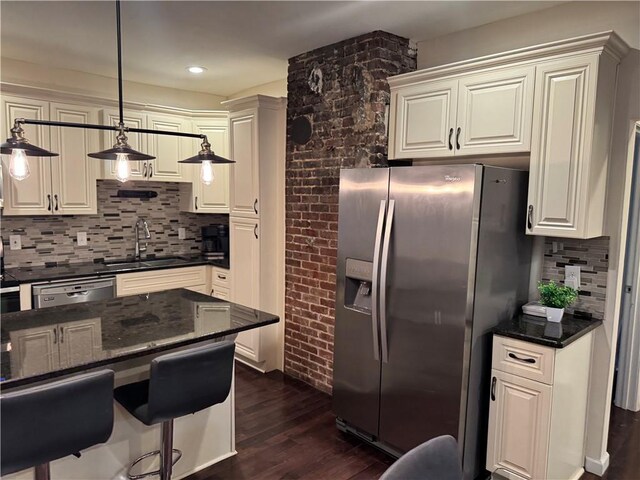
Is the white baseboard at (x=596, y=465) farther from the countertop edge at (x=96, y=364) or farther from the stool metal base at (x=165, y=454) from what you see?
the stool metal base at (x=165, y=454)

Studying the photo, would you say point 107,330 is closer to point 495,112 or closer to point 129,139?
point 495,112

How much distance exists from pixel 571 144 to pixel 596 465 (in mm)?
1819

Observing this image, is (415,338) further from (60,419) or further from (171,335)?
(60,419)

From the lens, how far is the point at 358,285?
2.84 m

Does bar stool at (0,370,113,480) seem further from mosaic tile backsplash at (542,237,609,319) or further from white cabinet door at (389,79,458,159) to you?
mosaic tile backsplash at (542,237,609,319)

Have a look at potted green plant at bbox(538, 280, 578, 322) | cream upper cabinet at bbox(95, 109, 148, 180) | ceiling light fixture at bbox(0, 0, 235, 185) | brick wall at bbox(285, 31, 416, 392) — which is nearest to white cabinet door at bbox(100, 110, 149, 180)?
cream upper cabinet at bbox(95, 109, 148, 180)

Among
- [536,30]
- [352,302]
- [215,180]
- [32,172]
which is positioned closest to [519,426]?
[352,302]

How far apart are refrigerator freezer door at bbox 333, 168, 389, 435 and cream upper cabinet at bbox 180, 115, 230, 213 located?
6.48 ft

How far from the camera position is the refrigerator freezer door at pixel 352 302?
8.68 feet

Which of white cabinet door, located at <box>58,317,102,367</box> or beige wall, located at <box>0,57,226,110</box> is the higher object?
beige wall, located at <box>0,57,226,110</box>

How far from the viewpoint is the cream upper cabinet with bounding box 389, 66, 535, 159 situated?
2398 mm

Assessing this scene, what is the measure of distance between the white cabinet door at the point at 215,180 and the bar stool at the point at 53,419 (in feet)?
9.66

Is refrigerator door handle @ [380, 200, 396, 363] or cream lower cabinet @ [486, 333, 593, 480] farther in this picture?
refrigerator door handle @ [380, 200, 396, 363]

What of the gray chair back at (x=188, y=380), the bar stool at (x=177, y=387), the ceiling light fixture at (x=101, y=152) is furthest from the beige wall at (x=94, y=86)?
the gray chair back at (x=188, y=380)
